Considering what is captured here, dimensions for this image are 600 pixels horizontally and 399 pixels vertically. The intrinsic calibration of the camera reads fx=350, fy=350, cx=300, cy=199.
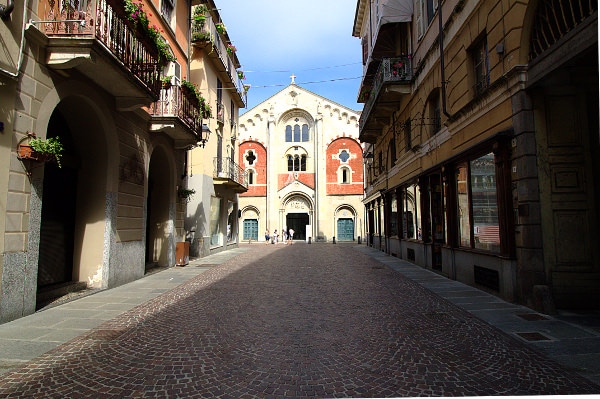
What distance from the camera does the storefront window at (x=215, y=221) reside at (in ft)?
64.1

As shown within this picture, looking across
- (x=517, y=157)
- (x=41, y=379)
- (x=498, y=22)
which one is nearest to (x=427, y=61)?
(x=498, y=22)

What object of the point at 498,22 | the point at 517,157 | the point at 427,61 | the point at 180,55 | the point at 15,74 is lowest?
the point at 517,157

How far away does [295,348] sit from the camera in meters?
4.46

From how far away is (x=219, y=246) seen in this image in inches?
840

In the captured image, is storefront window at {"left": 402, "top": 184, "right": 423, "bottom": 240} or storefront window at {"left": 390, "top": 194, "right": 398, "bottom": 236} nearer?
storefront window at {"left": 402, "top": 184, "right": 423, "bottom": 240}

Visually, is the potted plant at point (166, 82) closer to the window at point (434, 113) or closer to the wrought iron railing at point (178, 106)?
the wrought iron railing at point (178, 106)

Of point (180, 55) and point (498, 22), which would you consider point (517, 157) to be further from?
point (180, 55)

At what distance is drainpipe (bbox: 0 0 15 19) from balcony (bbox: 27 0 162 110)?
1.36 ft

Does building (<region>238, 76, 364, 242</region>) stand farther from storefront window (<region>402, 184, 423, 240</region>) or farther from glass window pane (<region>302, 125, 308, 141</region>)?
storefront window (<region>402, 184, 423, 240</region>)

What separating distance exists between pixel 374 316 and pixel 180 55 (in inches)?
486

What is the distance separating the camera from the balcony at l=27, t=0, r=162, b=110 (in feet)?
20.9

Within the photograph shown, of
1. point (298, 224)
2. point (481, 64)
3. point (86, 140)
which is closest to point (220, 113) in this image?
point (86, 140)

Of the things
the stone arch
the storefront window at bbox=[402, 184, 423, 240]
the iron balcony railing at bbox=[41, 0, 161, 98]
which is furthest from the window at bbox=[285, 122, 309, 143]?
the stone arch

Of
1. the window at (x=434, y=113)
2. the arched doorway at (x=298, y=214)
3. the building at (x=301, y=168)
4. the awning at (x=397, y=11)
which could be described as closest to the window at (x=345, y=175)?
the building at (x=301, y=168)
